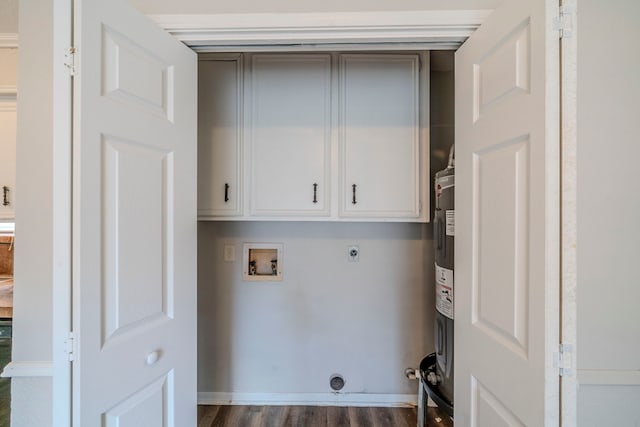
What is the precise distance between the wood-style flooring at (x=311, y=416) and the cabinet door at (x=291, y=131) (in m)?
1.37

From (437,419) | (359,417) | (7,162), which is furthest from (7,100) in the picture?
(437,419)

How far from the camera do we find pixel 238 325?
2.14 meters

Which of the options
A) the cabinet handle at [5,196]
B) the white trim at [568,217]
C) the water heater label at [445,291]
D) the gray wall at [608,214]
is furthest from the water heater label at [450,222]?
the cabinet handle at [5,196]

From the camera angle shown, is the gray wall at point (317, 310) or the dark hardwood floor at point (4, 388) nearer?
the dark hardwood floor at point (4, 388)

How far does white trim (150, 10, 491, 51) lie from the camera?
102 cm

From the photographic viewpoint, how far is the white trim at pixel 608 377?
39.8 inches

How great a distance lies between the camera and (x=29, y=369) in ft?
3.26

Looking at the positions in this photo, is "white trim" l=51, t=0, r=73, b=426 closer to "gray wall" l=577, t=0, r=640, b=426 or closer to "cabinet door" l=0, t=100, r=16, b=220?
"gray wall" l=577, t=0, r=640, b=426

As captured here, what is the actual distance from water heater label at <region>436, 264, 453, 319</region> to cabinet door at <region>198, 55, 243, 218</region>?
3.91 ft

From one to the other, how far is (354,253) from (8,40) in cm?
211

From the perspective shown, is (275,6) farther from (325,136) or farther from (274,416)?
(274,416)

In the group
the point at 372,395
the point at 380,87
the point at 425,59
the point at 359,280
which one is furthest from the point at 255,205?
the point at 372,395

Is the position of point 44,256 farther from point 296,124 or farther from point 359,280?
point 359,280

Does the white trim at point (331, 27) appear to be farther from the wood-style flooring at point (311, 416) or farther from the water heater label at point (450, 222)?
the wood-style flooring at point (311, 416)
